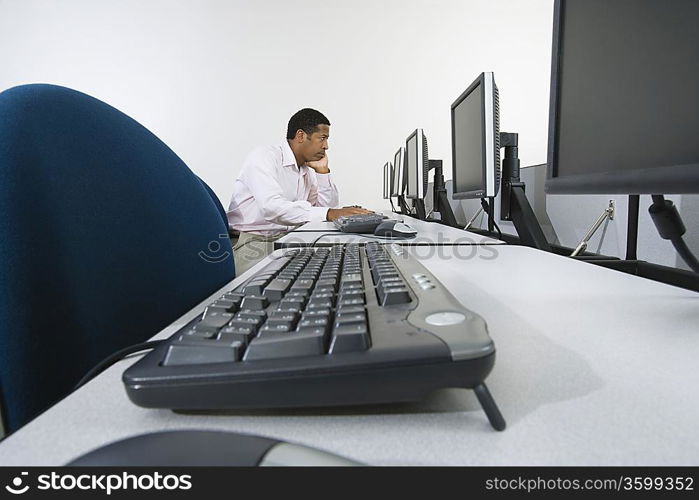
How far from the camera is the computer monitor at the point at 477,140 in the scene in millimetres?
1031

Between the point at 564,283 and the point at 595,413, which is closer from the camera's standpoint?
the point at 595,413

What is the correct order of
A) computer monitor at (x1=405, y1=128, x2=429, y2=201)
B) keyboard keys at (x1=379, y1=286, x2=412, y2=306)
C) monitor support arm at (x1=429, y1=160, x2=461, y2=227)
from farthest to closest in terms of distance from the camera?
monitor support arm at (x1=429, y1=160, x2=461, y2=227) → computer monitor at (x1=405, y1=128, x2=429, y2=201) → keyboard keys at (x1=379, y1=286, x2=412, y2=306)

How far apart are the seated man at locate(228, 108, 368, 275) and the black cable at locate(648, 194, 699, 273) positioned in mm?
1238

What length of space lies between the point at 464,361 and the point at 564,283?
0.40m

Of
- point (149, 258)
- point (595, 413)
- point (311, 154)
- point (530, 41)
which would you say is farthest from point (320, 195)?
point (595, 413)

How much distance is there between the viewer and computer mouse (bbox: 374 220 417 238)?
43.4 inches

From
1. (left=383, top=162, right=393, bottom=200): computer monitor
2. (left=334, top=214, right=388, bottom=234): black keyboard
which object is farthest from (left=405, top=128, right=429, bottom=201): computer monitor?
(left=383, top=162, right=393, bottom=200): computer monitor

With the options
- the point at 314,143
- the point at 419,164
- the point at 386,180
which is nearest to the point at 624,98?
the point at 419,164

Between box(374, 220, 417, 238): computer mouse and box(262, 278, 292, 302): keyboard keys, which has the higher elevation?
box(262, 278, 292, 302): keyboard keys

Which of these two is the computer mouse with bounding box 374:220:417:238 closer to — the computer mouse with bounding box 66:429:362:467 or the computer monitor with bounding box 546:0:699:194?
the computer monitor with bounding box 546:0:699:194

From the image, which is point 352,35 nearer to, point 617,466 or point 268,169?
point 268,169

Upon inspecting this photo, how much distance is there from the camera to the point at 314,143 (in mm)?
2566

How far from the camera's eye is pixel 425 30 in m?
3.58

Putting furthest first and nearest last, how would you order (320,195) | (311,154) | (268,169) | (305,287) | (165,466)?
(320,195), (311,154), (268,169), (305,287), (165,466)
